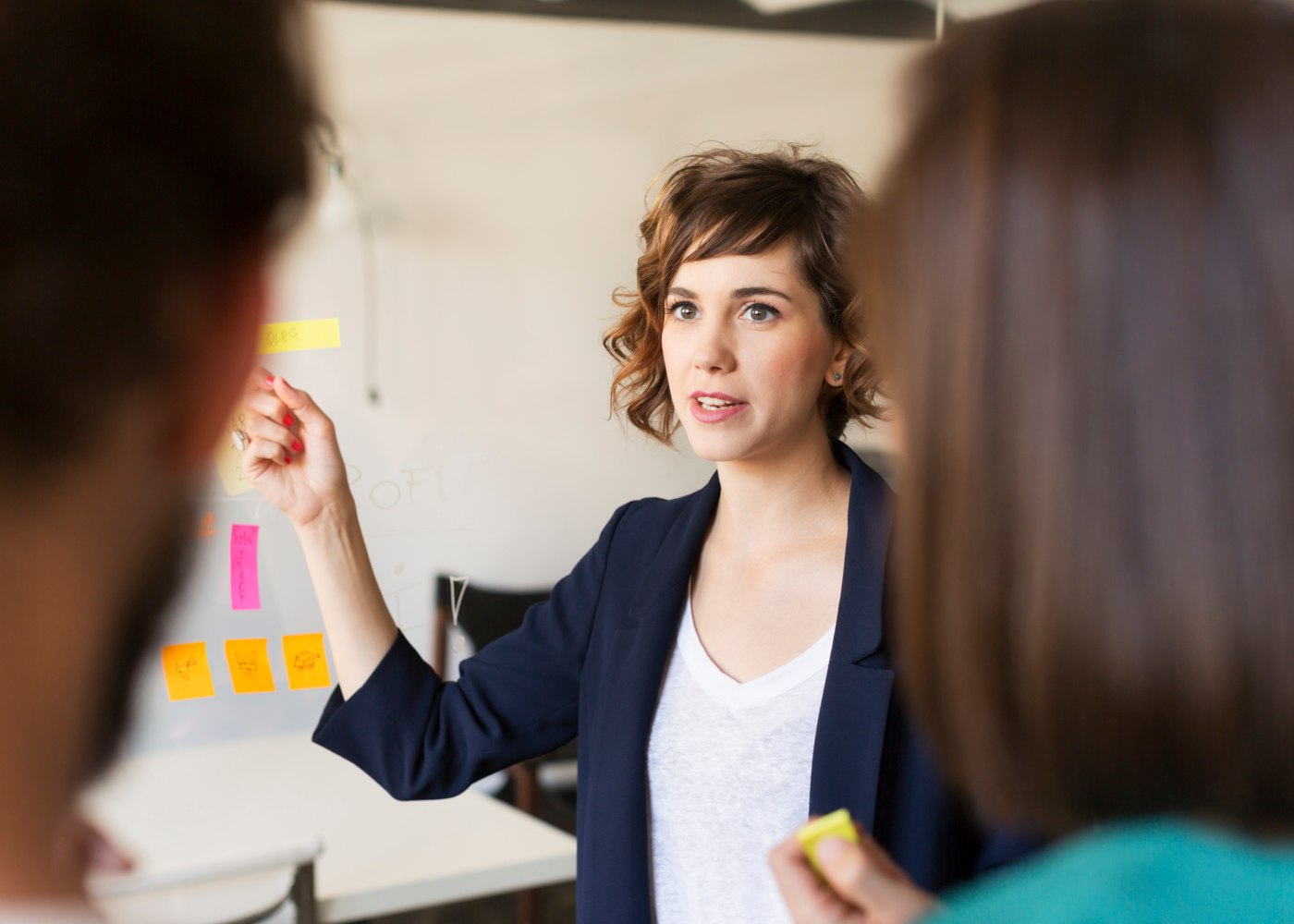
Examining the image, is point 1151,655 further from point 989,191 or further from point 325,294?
point 325,294

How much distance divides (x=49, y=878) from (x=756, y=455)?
1212mm

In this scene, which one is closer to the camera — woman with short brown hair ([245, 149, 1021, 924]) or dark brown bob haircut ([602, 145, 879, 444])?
woman with short brown hair ([245, 149, 1021, 924])

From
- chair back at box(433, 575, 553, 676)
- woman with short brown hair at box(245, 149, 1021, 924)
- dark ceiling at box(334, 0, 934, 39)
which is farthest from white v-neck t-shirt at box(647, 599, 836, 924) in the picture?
dark ceiling at box(334, 0, 934, 39)

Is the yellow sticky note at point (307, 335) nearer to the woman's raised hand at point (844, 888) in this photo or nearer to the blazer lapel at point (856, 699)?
the blazer lapel at point (856, 699)

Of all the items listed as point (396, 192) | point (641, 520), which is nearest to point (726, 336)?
point (641, 520)

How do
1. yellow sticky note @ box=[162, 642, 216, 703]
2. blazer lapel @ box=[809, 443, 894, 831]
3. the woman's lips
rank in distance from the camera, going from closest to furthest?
blazer lapel @ box=[809, 443, 894, 831], the woman's lips, yellow sticky note @ box=[162, 642, 216, 703]

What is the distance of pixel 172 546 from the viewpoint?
428 millimetres

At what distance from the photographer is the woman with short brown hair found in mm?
1360

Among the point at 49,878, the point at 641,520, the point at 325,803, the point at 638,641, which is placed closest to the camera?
the point at 49,878

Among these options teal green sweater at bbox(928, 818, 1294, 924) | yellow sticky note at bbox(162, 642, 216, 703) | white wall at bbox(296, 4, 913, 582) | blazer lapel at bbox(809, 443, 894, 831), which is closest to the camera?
teal green sweater at bbox(928, 818, 1294, 924)

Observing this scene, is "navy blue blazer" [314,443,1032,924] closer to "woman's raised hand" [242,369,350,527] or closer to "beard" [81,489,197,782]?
"woman's raised hand" [242,369,350,527]

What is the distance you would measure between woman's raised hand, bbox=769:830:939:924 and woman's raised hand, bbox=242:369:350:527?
0.79 metres

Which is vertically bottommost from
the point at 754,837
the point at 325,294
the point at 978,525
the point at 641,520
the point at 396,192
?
the point at 754,837

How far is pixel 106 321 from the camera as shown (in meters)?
0.38
